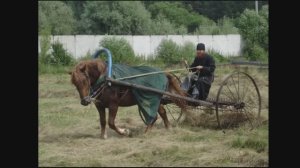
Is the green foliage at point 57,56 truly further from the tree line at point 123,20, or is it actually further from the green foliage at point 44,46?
the tree line at point 123,20

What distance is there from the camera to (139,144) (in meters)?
10.7

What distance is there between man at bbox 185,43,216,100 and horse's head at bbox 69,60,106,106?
2185 mm

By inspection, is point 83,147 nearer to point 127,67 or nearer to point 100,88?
point 100,88

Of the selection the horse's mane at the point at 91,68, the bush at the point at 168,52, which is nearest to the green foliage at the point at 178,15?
the bush at the point at 168,52

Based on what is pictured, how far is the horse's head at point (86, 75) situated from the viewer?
11117mm

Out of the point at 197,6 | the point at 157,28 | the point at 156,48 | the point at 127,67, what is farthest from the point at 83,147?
the point at 197,6

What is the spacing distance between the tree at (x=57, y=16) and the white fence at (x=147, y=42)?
1688 cm

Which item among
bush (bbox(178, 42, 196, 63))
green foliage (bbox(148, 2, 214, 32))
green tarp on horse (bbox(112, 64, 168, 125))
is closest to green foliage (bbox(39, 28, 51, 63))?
bush (bbox(178, 42, 196, 63))

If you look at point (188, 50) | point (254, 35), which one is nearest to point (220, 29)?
point (188, 50)

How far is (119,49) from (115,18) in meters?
15.7

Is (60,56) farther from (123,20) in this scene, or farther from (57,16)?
(57,16)

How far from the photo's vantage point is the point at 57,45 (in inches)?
1252

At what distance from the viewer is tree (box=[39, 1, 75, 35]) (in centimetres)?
5288

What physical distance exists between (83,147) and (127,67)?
7.13 feet
